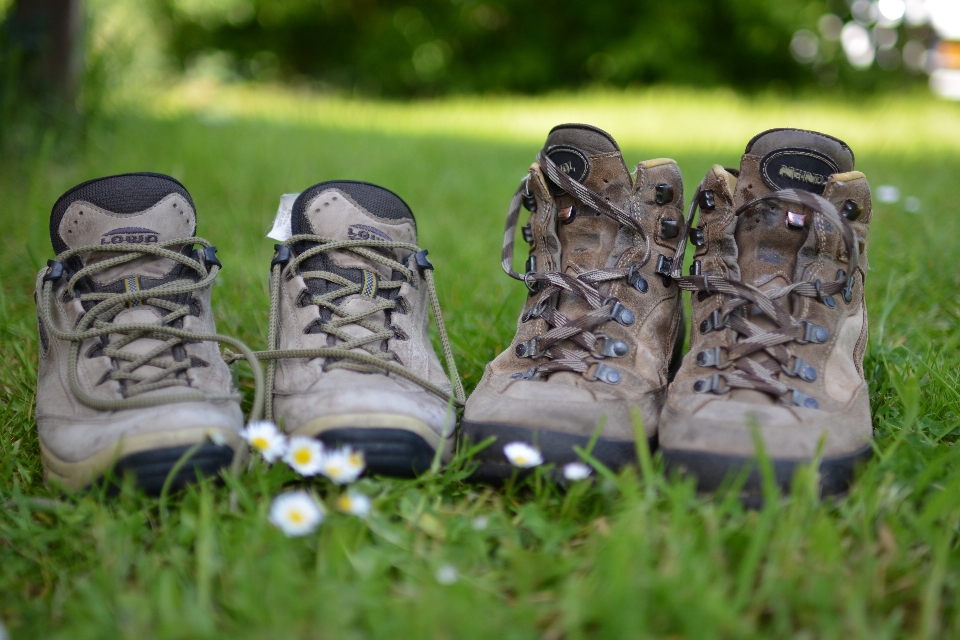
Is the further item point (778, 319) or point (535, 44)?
point (535, 44)

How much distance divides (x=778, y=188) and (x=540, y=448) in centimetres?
74

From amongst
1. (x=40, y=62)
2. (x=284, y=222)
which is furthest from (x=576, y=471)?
(x=40, y=62)

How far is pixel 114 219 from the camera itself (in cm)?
149

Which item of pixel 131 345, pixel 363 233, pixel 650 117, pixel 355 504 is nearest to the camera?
pixel 355 504

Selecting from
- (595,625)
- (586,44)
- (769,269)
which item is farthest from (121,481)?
(586,44)

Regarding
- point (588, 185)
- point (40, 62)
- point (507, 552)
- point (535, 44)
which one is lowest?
point (507, 552)

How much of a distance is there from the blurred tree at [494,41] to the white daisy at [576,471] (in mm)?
11528

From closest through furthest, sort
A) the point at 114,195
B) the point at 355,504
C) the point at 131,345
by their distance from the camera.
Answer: the point at 355,504
the point at 131,345
the point at 114,195

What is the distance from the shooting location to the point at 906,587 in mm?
997

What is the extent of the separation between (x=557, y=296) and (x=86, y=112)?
350cm

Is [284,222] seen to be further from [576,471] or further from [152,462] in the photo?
[576,471]

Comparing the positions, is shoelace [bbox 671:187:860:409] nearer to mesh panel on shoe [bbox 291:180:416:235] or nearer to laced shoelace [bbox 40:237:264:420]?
mesh panel on shoe [bbox 291:180:416:235]

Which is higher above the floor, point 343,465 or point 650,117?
point 650,117

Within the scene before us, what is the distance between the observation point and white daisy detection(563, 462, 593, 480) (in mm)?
1214
